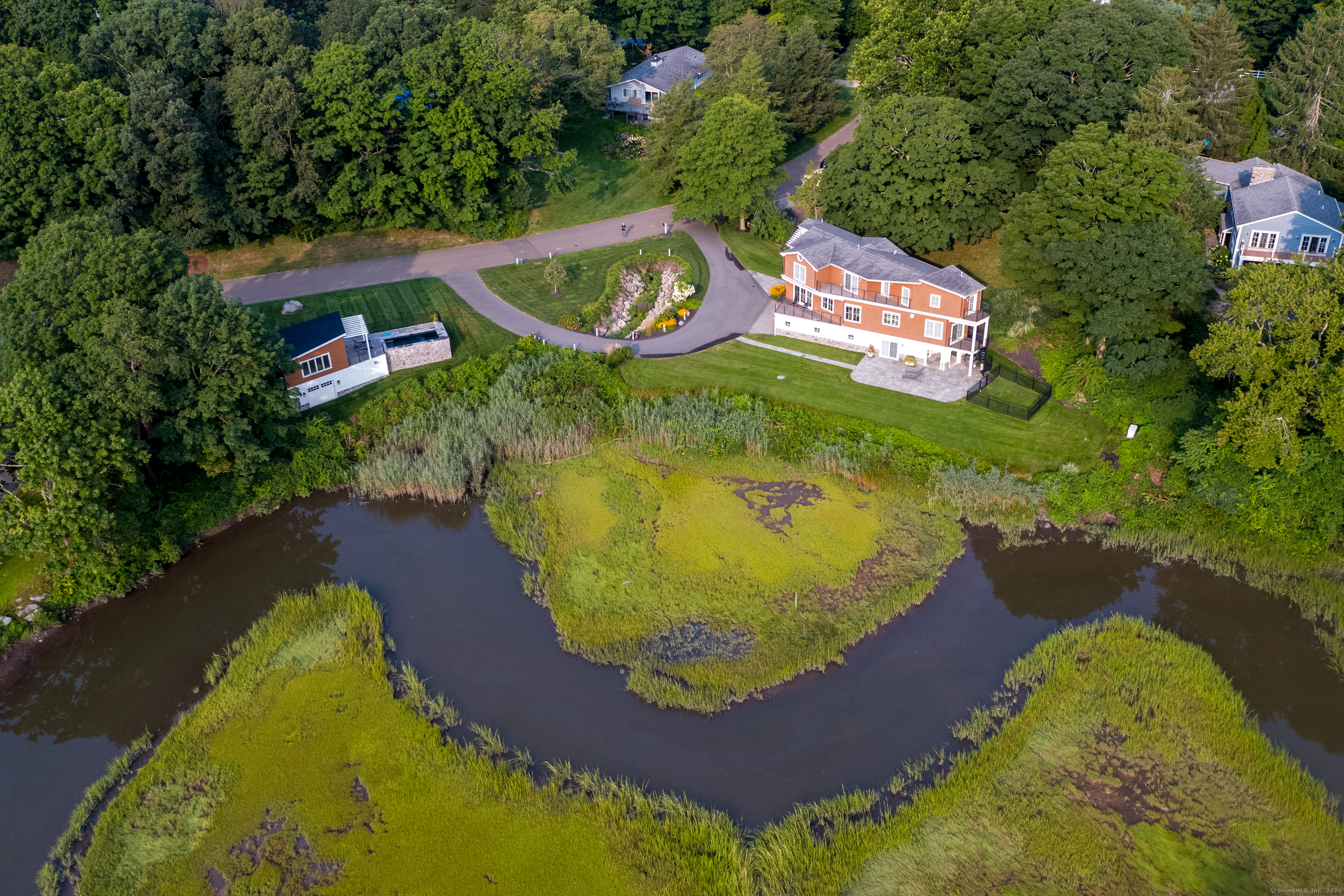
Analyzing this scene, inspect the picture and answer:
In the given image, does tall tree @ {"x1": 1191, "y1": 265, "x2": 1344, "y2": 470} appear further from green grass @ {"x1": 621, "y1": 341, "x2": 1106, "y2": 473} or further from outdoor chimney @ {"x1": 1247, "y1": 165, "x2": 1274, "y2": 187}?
outdoor chimney @ {"x1": 1247, "y1": 165, "x2": 1274, "y2": 187}

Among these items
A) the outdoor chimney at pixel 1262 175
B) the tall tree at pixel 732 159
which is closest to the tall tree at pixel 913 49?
the tall tree at pixel 732 159

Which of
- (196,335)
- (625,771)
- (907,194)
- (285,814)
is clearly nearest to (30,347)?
(196,335)

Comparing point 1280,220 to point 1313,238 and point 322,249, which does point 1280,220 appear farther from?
point 322,249

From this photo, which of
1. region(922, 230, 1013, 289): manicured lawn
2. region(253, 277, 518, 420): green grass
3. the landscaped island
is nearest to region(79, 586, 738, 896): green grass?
the landscaped island

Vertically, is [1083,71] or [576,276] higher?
[1083,71]

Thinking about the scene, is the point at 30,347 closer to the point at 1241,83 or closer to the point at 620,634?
the point at 620,634

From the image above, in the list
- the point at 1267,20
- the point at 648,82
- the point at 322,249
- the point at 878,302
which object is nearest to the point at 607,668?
the point at 878,302
